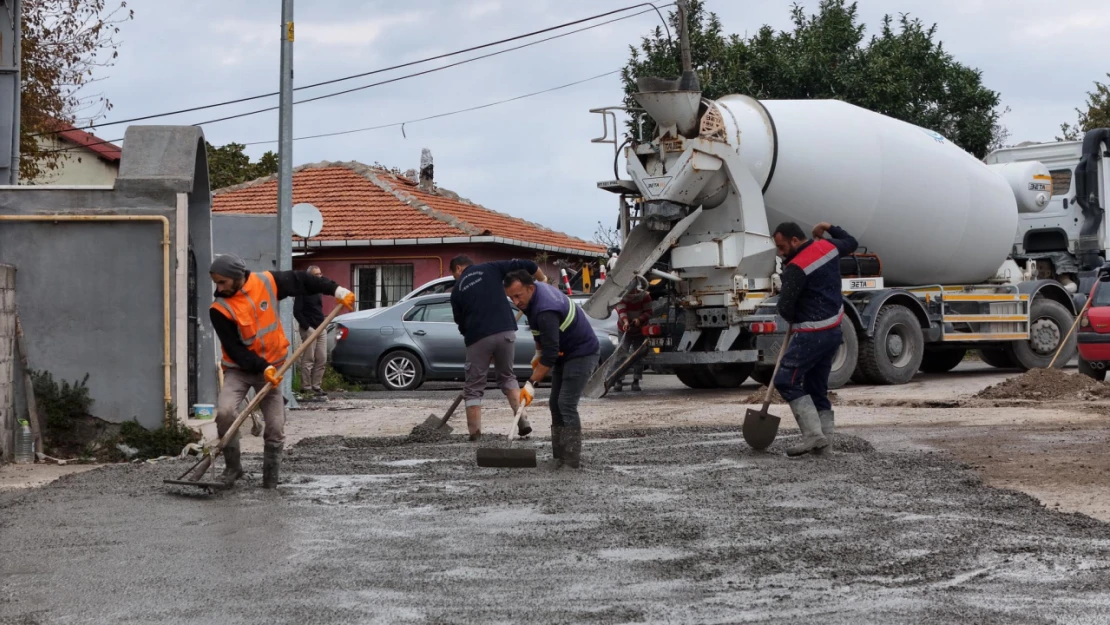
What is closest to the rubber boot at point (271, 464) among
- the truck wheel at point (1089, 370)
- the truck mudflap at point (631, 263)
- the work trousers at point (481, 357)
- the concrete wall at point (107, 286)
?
the concrete wall at point (107, 286)

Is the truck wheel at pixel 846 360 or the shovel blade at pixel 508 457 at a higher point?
the truck wheel at pixel 846 360

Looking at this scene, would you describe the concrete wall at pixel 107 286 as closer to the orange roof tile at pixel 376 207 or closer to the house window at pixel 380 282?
the orange roof tile at pixel 376 207

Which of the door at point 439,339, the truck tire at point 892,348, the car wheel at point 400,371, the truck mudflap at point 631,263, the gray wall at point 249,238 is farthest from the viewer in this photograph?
the car wheel at point 400,371

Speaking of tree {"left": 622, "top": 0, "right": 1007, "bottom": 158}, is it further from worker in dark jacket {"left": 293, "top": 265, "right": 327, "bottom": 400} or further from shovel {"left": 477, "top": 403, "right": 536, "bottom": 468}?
shovel {"left": 477, "top": 403, "right": 536, "bottom": 468}

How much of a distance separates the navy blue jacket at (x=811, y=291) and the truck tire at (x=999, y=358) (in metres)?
11.1

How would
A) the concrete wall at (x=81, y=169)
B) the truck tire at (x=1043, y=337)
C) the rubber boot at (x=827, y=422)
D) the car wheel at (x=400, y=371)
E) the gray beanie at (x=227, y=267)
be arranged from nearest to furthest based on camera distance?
the gray beanie at (x=227, y=267) → the rubber boot at (x=827, y=422) → the car wheel at (x=400, y=371) → the truck tire at (x=1043, y=337) → the concrete wall at (x=81, y=169)

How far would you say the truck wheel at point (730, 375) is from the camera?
18312 millimetres

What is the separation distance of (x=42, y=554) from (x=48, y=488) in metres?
2.64

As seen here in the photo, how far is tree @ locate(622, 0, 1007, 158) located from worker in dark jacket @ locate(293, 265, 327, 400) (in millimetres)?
16972

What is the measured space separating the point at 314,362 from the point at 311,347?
19 centimetres

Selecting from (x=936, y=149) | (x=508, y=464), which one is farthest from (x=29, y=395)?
(x=936, y=149)

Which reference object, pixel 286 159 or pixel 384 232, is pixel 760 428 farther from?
pixel 384 232

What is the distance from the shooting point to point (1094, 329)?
16.8 meters

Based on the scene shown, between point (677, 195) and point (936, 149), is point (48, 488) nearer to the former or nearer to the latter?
point (677, 195)
